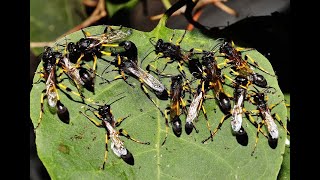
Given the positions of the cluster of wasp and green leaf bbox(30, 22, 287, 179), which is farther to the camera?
the cluster of wasp

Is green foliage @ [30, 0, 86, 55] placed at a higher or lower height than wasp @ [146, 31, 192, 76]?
lower

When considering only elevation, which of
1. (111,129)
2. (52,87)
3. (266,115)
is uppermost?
(52,87)

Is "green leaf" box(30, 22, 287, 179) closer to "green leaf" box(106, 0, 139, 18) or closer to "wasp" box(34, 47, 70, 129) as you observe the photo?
"wasp" box(34, 47, 70, 129)

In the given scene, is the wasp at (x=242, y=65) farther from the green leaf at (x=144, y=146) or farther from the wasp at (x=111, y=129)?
the wasp at (x=111, y=129)

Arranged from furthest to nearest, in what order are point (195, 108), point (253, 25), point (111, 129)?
1. point (253, 25)
2. point (195, 108)
3. point (111, 129)

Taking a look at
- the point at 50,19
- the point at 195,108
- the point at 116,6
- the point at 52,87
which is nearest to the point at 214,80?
the point at 195,108

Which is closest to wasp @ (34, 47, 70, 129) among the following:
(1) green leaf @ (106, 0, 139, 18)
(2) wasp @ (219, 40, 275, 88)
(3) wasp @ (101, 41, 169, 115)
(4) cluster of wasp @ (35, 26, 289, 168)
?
(4) cluster of wasp @ (35, 26, 289, 168)

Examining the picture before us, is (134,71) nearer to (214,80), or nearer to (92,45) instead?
(92,45)
